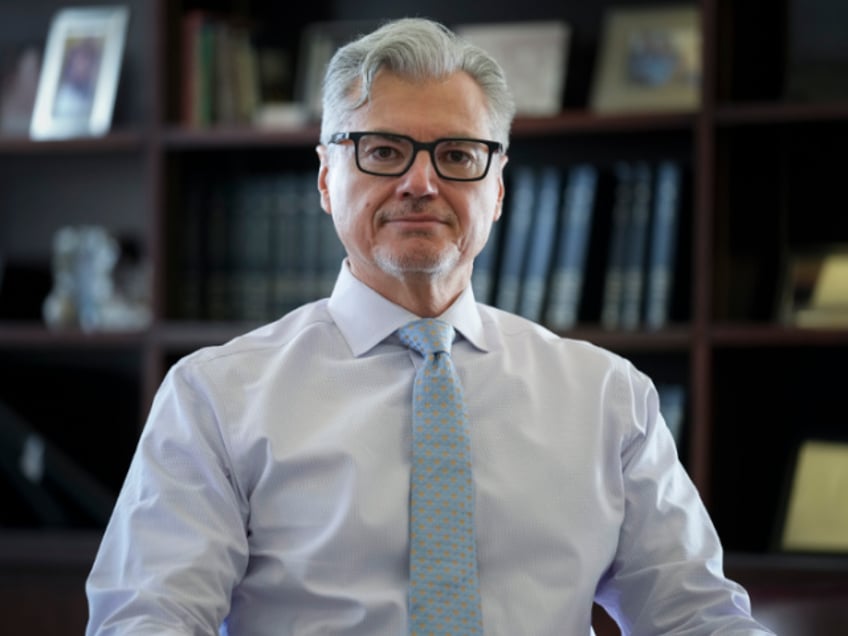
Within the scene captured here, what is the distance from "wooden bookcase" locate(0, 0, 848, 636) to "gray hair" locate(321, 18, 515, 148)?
898mm

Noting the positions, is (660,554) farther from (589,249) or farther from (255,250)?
(255,250)

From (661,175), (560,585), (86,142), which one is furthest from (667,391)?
(86,142)

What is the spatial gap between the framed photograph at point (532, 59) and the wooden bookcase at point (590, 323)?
0.29 ft

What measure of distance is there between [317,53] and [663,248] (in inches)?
34.6

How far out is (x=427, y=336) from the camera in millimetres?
1755

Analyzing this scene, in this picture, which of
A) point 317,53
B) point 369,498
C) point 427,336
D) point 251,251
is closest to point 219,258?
point 251,251

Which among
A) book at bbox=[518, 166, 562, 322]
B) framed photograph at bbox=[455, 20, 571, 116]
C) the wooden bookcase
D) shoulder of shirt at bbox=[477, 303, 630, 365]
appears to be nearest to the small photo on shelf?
the wooden bookcase

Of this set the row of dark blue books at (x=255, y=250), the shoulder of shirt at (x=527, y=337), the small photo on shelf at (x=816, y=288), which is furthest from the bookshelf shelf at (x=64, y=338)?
the small photo on shelf at (x=816, y=288)

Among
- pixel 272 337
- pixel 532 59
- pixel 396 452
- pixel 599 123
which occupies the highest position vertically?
pixel 532 59

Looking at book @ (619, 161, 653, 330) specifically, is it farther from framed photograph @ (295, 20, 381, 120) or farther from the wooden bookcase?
framed photograph @ (295, 20, 381, 120)

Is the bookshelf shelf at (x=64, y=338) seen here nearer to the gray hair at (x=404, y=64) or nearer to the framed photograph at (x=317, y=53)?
the framed photograph at (x=317, y=53)

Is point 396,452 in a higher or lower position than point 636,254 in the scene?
lower

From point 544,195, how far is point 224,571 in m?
1.34

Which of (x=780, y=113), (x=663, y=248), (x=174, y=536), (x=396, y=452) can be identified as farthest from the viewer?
(x=663, y=248)
